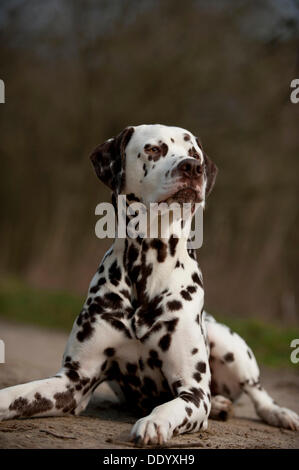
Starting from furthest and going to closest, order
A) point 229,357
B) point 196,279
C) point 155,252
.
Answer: point 229,357
point 196,279
point 155,252

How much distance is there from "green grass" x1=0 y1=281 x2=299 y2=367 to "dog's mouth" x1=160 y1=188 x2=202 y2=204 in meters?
5.03

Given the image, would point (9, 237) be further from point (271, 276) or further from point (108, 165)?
point (108, 165)

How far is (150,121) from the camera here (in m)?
16.3

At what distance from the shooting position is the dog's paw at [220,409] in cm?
466

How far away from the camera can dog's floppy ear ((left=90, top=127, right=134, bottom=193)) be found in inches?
166

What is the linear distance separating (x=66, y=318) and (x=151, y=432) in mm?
8282

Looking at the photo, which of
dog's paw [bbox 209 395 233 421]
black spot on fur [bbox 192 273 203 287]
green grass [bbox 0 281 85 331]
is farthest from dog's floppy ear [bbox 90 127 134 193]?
green grass [bbox 0 281 85 331]

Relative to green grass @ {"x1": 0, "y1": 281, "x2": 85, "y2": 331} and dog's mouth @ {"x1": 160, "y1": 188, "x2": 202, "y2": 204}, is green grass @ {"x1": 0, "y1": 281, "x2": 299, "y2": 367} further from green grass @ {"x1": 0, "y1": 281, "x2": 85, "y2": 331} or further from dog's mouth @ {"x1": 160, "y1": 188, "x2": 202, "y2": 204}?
dog's mouth @ {"x1": 160, "y1": 188, "x2": 202, "y2": 204}

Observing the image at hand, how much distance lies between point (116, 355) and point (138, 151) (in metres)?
1.30

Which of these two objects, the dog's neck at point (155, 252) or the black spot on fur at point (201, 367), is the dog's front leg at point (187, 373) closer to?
the black spot on fur at point (201, 367)

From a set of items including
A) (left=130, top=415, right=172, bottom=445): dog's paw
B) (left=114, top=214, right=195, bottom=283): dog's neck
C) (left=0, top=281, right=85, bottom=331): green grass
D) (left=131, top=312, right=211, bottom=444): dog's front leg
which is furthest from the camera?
(left=0, top=281, right=85, bottom=331): green grass

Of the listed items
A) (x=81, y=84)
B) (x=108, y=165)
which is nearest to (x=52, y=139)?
(x=81, y=84)

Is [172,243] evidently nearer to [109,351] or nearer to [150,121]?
[109,351]

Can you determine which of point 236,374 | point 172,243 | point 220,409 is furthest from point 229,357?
point 172,243
